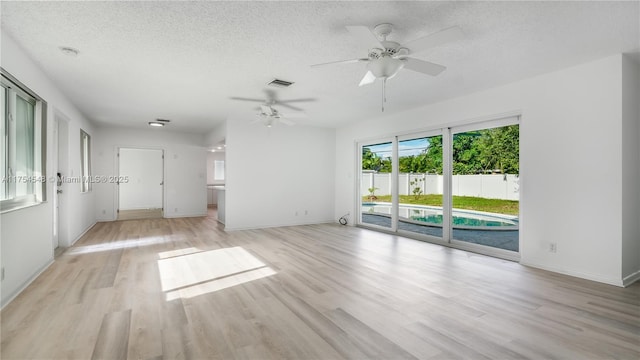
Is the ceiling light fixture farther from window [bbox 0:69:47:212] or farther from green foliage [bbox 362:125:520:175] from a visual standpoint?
green foliage [bbox 362:125:520:175]

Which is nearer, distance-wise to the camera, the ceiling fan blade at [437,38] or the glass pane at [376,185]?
the ceiling fan blade at [437,38]

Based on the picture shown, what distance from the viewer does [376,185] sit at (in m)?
7.00

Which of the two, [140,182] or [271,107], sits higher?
[271,107]

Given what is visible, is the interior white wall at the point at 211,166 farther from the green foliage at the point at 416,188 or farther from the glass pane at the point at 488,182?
the glass pane at the point at 488,182

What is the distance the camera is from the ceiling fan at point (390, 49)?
2338mm

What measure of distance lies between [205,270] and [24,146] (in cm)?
242

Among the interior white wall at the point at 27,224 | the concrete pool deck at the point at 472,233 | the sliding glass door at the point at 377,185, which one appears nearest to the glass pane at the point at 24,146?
the interior white wall at the point at 27,224

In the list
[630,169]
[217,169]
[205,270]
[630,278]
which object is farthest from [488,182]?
[217,169]

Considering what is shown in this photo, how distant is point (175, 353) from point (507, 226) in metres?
5.09

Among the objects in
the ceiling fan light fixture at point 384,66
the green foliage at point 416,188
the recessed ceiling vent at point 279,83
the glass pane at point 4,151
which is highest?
the recessed ceiling vent at point 279,83

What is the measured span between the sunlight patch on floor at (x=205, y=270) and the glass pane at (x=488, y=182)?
3.45 m

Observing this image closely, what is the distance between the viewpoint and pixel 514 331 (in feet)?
7.50

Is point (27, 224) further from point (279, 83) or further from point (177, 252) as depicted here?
point (279, 83)

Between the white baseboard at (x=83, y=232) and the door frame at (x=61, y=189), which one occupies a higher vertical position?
the door frame at (x=61, y=189)
